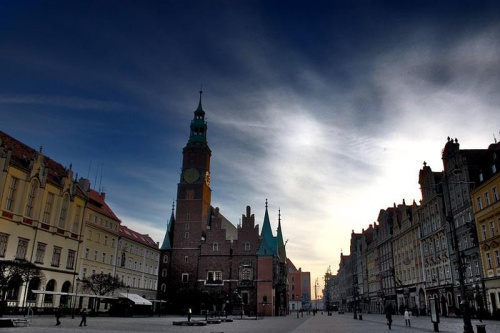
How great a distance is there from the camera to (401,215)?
255ft

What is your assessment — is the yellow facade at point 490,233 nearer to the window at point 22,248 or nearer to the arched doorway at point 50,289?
the arched doorway at point 50,289

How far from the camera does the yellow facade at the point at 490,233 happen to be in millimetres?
41594

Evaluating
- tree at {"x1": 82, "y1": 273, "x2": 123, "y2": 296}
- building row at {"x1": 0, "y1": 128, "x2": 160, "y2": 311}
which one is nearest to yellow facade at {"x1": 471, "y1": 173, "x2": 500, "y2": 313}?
building row at {"x1": 0, "y1": 128, "x2": 160, "y2": 311}

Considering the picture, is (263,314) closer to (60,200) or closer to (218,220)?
(218,220)

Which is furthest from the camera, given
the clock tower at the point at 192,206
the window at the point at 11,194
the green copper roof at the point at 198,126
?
the green copper roof at the point at 198,126

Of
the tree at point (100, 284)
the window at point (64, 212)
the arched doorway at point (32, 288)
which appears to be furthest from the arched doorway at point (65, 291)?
the window at point (64, 212)

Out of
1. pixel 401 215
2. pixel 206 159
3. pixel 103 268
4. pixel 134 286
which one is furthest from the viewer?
pixel 206 159

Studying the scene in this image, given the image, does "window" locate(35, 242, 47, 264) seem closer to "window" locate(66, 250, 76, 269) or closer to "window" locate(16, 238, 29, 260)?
"window" locate(16, 238, 29, 260)

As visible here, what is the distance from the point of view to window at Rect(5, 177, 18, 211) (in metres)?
Result: 41.3

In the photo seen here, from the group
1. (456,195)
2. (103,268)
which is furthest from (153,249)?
(456,195)

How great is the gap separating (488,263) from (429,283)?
60.6ft

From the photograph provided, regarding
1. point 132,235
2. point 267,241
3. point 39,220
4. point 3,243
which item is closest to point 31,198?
point 39,220

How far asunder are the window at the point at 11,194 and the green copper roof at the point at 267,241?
153ft

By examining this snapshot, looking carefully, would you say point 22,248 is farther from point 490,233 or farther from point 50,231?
point 490,233
